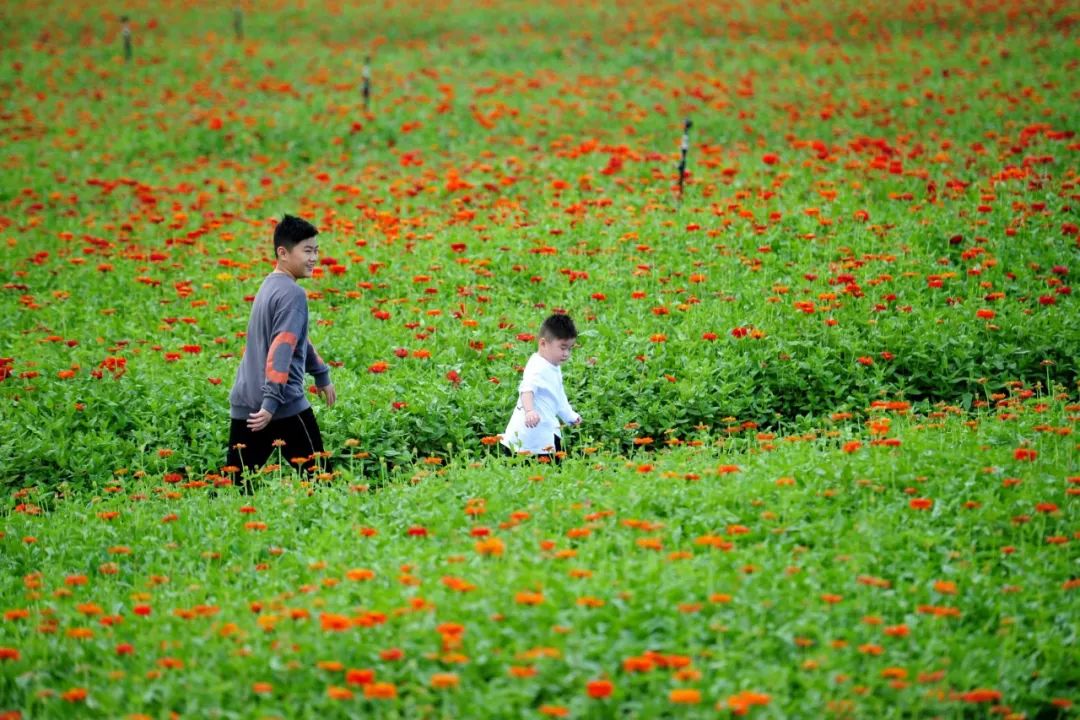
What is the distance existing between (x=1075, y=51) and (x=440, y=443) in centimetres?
1554

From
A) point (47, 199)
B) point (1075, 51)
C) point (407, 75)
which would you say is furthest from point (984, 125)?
point (47, 199)

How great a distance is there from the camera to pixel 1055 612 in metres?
4.49

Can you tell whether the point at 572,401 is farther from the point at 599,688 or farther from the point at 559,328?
the point at 599,688

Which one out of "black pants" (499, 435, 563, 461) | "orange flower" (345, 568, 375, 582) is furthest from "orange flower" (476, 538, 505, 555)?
"black pants" (499, 435, 563, 461)

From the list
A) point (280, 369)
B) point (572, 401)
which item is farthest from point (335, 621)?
point (572, 401)

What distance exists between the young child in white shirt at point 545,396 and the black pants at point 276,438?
1.21 meters

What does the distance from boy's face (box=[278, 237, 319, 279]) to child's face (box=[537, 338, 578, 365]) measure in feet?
4.83

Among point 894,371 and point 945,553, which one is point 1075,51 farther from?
point 945,553

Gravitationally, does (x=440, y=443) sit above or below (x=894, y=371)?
below

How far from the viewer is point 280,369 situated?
5.88m

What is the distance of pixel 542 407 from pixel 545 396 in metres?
0.07

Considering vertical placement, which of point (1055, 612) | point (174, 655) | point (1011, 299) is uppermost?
point (1011, 299)

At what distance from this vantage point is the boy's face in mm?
6000

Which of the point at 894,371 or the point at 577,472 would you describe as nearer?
the point at 577,472
